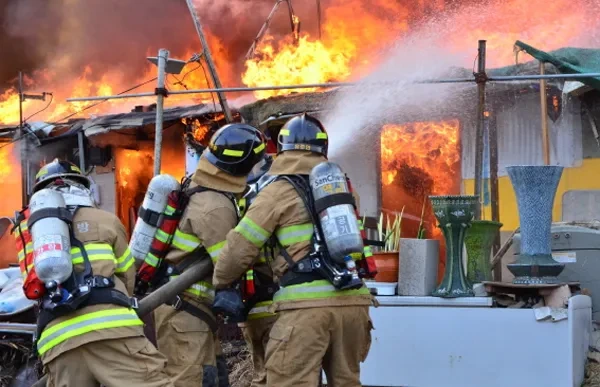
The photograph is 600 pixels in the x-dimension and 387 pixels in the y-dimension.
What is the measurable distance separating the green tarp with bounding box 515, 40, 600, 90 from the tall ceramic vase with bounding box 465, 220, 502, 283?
2.16 metres

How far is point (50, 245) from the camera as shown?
3857 mm

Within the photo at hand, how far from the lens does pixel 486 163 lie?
8945 millimetres

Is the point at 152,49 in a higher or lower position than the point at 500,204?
higher

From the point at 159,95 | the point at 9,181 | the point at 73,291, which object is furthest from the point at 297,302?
the point at 9,181

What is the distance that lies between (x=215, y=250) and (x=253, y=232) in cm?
41

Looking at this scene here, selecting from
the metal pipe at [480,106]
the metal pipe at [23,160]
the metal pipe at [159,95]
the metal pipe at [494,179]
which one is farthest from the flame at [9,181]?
the metal pipe at [480,106]

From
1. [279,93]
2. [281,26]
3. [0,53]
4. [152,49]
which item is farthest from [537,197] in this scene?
[0,53]

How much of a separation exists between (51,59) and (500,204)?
12.6 meters

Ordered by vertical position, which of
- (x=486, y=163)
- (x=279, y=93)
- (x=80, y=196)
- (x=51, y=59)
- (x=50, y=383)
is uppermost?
(x=51, y=59)

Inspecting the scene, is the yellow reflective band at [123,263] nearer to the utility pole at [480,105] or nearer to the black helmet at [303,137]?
the black helmet at [303,137]

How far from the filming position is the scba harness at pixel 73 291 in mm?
3855

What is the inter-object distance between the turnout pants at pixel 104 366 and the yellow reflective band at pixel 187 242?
0.97 m

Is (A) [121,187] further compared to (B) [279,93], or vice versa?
(A) [121,187]

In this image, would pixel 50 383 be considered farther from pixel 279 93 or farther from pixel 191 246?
pixel 279 93
